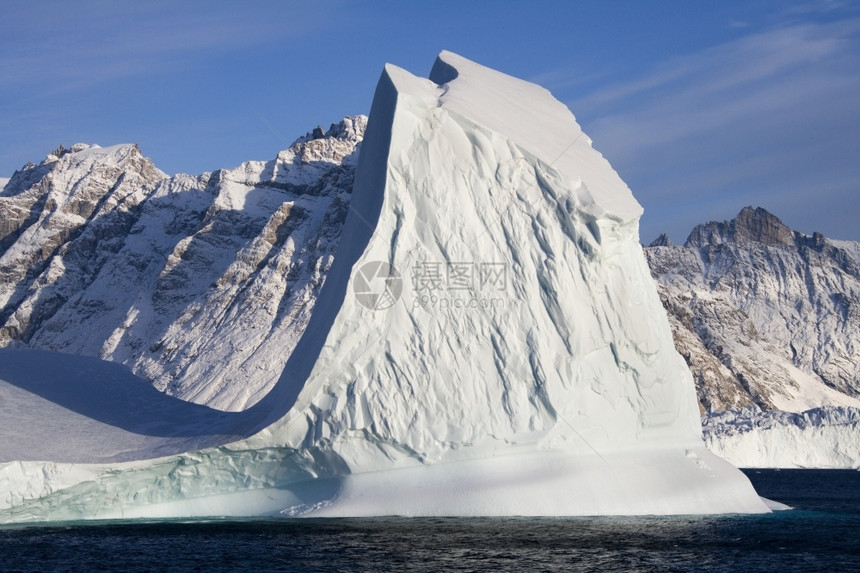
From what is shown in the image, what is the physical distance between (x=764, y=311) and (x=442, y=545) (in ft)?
472

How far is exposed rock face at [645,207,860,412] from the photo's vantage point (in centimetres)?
12700

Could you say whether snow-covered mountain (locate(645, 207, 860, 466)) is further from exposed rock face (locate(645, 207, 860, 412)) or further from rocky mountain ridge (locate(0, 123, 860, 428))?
rocky mountain ridge (locate(0, 123, 860, 428))

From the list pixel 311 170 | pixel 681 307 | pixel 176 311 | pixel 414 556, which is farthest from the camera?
pixel 681 307

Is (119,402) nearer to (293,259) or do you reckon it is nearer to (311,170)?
(293,259)

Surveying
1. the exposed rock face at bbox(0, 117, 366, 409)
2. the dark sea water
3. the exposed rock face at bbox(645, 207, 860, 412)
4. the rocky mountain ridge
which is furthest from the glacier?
the exposed rock face at bbox(645, 207, 860, 412)

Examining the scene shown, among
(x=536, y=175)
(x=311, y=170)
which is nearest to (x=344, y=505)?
(x=536, y=175)

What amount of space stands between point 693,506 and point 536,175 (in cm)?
959

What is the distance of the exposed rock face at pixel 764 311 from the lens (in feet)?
417

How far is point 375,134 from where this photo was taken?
97.7ft

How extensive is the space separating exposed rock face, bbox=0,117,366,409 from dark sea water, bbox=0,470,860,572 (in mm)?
54465

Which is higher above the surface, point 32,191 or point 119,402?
point 32,191

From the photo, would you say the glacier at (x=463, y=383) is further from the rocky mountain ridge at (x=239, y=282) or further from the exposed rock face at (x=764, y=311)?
the exposed rock face at (x=764, y=311)
